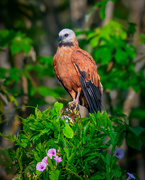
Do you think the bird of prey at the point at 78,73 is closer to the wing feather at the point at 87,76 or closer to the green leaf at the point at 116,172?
the wing feather at the point at 87,76

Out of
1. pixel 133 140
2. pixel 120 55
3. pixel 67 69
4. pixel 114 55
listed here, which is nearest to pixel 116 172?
pixel 133 140

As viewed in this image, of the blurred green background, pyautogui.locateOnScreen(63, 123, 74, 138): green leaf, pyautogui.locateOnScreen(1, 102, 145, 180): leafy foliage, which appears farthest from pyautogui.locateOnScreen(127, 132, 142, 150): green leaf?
pyautogui.locateOnScreen(63, 123, 74, 138): green leaf

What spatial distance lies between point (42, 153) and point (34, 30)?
353 inches

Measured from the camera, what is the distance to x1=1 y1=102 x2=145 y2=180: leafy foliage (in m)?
1.86

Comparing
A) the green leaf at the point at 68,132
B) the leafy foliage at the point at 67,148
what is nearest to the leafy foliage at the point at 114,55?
the leafy foliage at the point at 67,148

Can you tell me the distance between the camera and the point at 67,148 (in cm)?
189

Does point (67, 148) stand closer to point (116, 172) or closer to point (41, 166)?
point (41, 166)

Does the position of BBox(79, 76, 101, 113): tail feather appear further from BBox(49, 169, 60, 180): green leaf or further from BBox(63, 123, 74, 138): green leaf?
BBox(49, 169, 60, 180): green leaf

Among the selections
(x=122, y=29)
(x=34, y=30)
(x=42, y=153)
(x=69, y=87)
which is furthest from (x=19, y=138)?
A: (x=34, y=30)

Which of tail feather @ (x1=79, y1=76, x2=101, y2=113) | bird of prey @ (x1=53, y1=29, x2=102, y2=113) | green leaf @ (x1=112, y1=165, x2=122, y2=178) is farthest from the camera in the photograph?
bird of prey @ (x1=53, y1=29, x2=102, y2=113)

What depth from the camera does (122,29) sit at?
17.4 ft


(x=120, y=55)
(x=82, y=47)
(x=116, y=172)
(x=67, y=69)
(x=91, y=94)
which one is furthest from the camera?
(x=82, y=47)

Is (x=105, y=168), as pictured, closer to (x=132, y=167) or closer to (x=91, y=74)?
(x=91, y=74)

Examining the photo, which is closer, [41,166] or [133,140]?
[41,166]
